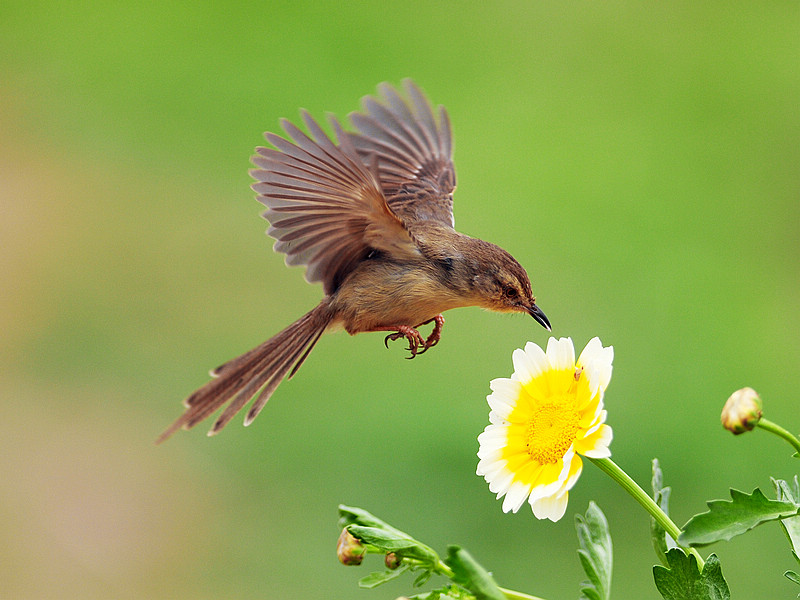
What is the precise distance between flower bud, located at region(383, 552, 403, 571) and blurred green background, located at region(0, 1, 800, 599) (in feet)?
8.71

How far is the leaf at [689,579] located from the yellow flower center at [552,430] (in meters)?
0.18

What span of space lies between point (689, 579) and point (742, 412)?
0.64 feet

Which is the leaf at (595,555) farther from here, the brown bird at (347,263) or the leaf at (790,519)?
the brown bird at (347,263)

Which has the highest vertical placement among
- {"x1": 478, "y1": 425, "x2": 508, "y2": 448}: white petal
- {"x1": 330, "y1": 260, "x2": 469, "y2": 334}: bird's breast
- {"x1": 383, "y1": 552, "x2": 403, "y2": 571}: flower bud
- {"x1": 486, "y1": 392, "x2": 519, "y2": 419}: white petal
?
{"x1": 330, "y1": 260, "x2": 469, "y2": 334}: bird's breast

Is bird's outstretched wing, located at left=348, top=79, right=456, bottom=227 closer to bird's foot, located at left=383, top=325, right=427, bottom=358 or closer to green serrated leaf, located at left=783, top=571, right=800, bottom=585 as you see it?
bird's foot, located at left=383, top=325, right=427, bottom=358

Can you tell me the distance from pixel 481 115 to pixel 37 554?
376 cm

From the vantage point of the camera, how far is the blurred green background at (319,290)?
13.4 ft

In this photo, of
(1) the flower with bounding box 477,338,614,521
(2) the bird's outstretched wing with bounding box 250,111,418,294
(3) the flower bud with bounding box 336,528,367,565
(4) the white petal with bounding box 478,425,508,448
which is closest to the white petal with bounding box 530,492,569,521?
(1) the flower with bounding box 477,338,614,521

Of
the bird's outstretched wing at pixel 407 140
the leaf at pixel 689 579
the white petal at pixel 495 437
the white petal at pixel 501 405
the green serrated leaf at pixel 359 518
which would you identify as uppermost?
the bird's outstretched wing at pixel 407 140

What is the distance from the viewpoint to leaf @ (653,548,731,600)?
1.04 metres

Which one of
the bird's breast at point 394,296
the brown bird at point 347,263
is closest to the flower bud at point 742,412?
the brown bird at point 347,263

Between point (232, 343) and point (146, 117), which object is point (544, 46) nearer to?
Result: point (146, 117)

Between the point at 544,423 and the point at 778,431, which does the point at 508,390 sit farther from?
the point at 778,431

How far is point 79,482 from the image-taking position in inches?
179
